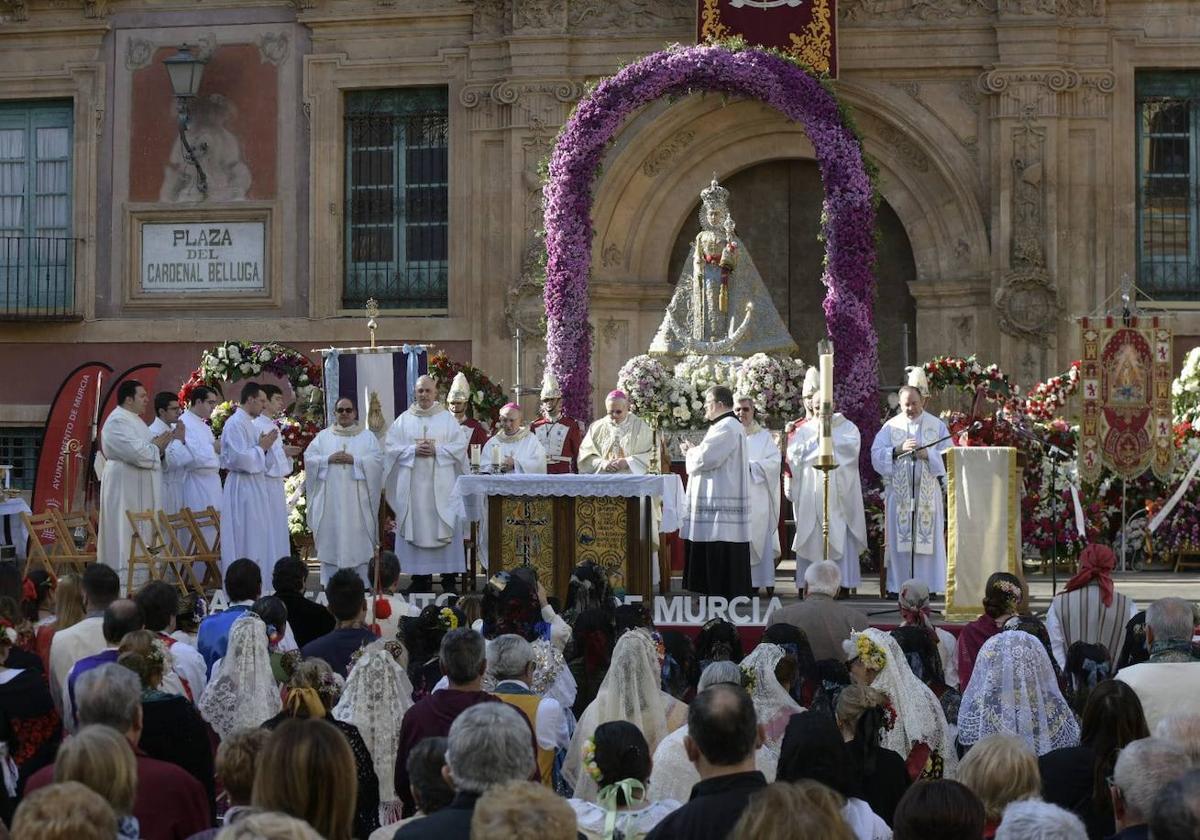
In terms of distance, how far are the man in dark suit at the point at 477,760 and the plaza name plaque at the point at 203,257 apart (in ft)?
52.3

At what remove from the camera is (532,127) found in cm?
1970

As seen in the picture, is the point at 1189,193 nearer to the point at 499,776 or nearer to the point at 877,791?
the point at 877,791

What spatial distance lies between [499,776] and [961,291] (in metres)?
14.9

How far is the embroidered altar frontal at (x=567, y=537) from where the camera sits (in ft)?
45.5

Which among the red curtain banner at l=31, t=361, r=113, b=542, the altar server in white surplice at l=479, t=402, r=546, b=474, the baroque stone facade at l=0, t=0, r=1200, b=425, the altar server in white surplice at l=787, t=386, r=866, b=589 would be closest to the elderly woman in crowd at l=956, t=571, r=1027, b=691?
the altar server in white surplice at l=787, t=386, r=866, b=589

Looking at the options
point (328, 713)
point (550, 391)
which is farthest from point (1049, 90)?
point (328, 713)

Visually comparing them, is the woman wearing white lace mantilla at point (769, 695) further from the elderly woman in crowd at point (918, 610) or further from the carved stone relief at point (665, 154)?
the carved stone relief at point (665, 154)

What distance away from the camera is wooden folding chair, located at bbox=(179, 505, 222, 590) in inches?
571

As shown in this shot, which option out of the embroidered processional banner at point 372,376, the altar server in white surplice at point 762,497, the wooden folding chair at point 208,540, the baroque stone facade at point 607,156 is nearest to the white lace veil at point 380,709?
the wooden folding chair at point 208,540

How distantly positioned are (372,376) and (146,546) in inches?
119

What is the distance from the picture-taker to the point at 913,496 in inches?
592

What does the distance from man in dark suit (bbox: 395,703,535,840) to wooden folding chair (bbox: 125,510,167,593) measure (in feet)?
28.1

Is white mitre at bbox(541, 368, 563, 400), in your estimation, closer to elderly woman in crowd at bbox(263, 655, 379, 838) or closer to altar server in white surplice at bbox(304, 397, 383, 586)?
altar server in white surplice at bbox(304, 397, 383, 586)

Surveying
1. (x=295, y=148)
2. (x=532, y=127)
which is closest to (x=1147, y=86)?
(x=532, y=127)
